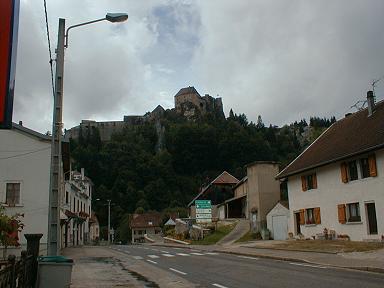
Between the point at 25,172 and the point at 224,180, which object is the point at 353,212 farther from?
the point at 224,180

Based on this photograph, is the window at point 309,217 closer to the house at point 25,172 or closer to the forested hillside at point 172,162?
the house at point 25,172

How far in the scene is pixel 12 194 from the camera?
31922mm

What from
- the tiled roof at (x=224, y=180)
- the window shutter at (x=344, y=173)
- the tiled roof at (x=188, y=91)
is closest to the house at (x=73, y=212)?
the tiled roof at (x=224, y=180)

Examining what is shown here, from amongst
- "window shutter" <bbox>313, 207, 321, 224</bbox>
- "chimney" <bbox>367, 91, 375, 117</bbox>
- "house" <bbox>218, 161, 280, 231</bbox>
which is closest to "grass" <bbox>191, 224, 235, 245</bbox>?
"house" <bbox>218, 161, 280, 231</bbox>

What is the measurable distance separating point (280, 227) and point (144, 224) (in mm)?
60875

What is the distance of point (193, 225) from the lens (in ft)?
157

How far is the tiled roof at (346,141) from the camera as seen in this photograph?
28625mm

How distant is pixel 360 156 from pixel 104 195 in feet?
255

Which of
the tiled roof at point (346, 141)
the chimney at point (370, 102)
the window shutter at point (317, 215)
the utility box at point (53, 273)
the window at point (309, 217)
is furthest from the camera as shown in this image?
the window at point (309, 217)

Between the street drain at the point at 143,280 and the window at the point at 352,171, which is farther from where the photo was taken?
the window at the point at 352,171

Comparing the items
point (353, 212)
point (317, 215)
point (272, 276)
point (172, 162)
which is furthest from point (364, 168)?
point (172, 162)

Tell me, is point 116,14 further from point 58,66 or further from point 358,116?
point 358,116

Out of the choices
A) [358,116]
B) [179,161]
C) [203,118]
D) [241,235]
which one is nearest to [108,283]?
[358,116]

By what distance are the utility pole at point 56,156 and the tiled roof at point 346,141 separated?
1910 centimetres
